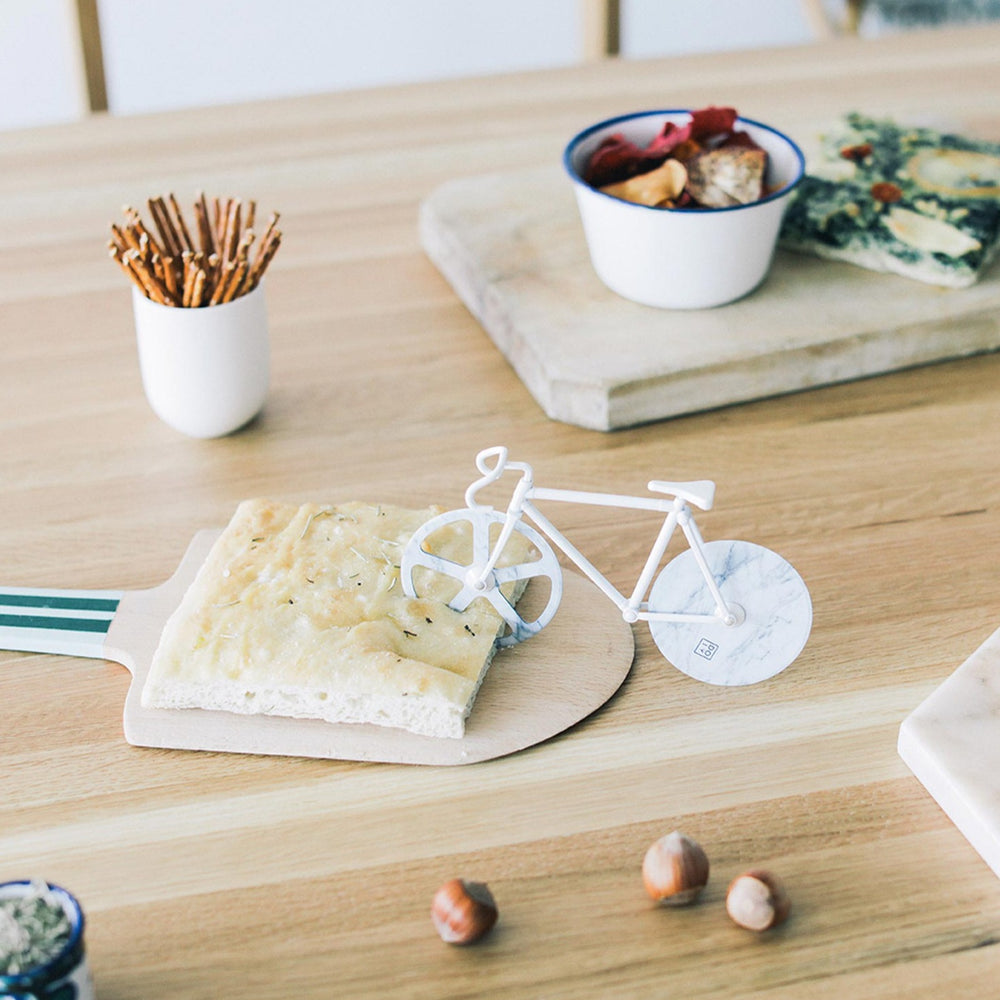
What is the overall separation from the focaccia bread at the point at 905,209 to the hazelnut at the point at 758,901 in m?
0.82

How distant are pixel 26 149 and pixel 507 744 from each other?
1.30m

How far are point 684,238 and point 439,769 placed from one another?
64 centimetres

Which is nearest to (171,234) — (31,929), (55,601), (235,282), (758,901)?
(235,282)

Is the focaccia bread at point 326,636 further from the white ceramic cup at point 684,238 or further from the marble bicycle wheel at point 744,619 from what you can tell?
the white ceramic cup at point 684,238

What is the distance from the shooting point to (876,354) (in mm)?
1309

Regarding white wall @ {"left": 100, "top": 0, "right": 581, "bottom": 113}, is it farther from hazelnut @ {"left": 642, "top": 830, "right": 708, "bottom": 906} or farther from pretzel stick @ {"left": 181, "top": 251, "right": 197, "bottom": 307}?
hazelnut @ {"left": 642, "top": 830, "right": 708, "bottom": 906}

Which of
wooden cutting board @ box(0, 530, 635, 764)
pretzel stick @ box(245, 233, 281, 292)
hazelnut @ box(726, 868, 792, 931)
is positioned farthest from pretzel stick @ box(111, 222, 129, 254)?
hazelnut @ box(726, 868, 792, 931)

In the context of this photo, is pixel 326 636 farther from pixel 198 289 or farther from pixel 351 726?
pixel 198 289

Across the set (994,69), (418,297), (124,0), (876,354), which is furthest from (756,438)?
(124,0)

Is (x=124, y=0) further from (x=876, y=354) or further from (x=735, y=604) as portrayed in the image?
(x=735, y=604)

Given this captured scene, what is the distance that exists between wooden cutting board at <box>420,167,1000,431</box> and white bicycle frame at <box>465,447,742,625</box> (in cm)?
33

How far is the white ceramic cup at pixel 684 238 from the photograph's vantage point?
4.10 feet

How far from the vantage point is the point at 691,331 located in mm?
1290

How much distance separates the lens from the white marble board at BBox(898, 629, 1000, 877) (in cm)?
82
